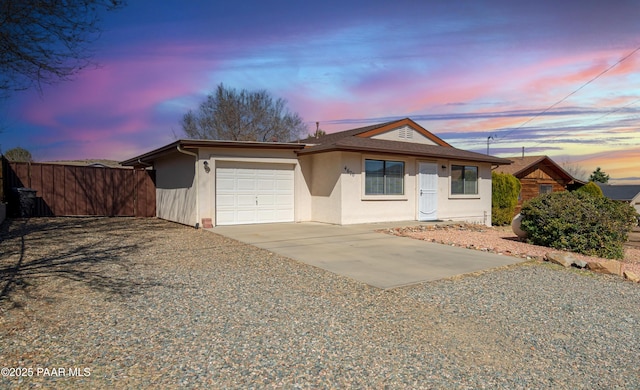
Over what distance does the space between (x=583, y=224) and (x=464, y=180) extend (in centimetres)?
775

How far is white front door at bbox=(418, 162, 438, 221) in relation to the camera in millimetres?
15625

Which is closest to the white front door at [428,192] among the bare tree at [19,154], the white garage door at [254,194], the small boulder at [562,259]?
the white garage door at [254,194]

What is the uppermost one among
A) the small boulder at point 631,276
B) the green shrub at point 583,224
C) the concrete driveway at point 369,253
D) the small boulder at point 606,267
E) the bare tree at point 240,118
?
the bare tree at point 240,118

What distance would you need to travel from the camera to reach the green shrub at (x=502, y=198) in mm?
20031

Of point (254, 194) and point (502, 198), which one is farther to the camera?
point (502, 198)

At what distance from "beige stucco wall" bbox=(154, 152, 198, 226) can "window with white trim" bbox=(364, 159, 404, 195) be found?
598 cm

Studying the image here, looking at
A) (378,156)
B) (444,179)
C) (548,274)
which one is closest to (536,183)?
(444,179)

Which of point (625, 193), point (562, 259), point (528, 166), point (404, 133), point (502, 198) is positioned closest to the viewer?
point (562, 259)

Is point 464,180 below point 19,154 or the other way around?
below

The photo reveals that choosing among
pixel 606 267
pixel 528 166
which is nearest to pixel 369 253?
pixel 606 267

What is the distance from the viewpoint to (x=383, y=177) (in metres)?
14.5

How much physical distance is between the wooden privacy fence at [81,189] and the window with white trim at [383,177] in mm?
9745

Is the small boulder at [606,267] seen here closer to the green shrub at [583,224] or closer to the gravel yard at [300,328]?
the gravel yard at [300,328]

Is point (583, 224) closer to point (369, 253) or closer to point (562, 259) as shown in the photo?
point (562, 259)
